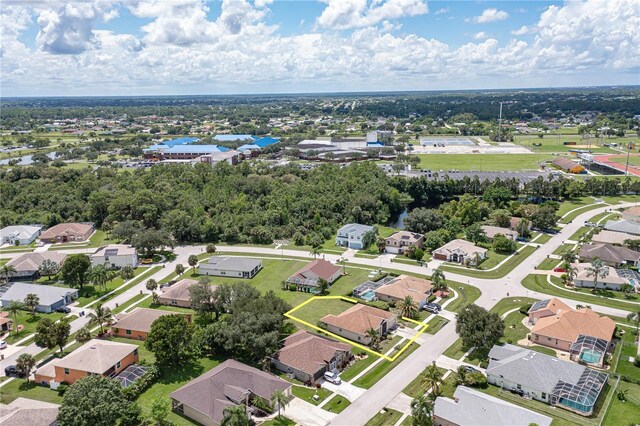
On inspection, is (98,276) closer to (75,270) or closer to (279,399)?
(75,270)

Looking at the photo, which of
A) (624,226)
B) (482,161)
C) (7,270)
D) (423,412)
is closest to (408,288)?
(423,412)

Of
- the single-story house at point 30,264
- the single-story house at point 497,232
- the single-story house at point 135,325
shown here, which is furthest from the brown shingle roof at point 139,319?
the single-story house at point 497,232

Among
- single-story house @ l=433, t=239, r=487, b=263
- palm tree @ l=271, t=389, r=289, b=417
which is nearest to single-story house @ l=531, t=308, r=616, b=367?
single-story house @ l=433, t=239, r=487, b=263

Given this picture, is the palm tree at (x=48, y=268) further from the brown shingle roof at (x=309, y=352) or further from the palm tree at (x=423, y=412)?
the palm tree at (x=423, y=412)

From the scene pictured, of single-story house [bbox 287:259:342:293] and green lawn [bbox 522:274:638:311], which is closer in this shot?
green lawn [bbox 522:274:638:311]

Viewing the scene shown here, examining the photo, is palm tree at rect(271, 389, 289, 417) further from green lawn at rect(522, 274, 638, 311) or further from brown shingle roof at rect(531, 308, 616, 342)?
green lawn at rect(522, 274, 638, 311)

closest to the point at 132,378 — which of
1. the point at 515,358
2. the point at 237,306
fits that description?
the point at 237,306

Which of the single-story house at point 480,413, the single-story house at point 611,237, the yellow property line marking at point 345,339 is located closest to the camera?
the single-story house at point 480,413
